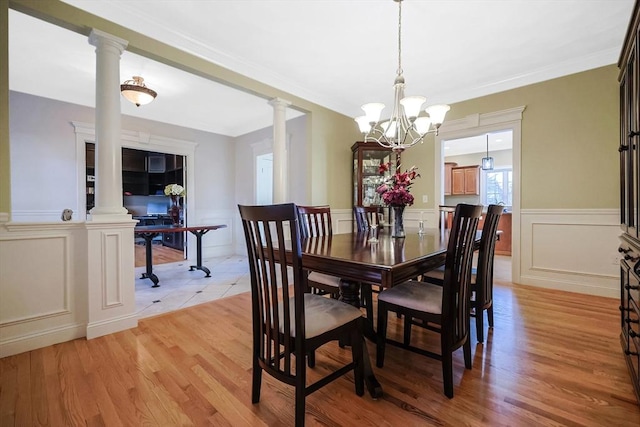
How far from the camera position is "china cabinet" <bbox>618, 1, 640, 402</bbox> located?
4.55 ft

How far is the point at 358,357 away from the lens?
145cm

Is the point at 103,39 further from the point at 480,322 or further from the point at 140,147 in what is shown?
the point at 480,322

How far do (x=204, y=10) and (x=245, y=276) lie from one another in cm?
309

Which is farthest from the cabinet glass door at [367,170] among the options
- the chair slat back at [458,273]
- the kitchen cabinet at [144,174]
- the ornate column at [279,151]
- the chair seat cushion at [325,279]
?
the kitchen cabinet at [144,174]

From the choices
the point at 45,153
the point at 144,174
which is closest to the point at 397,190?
the point at 45,153

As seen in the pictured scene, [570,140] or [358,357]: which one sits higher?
[570,140]

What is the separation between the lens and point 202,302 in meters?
2.97

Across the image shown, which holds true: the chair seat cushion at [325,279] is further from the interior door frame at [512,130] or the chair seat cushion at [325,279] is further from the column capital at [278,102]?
the interior door frame at [512,130]

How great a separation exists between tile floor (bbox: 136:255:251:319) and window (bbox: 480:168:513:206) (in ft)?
22.4

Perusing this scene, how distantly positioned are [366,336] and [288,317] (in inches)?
31.0

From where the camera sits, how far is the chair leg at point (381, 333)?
1688mm

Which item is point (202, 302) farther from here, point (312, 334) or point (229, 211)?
point (229, 211)

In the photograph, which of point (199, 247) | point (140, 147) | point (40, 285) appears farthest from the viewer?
point (140, 147)

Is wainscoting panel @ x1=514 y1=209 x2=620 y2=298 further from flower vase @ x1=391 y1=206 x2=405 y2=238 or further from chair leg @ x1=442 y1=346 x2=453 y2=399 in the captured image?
chair leg @ x1=442 y1=346 x2=453 y2=399
